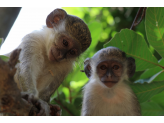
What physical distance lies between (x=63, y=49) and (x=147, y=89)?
5.01 ft

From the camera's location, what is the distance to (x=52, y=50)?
3.58 meters

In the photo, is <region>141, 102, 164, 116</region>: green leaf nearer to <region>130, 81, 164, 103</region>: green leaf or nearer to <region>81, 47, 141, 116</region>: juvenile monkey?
<region>81, 47, 141, 116</region>: juvenile monkey

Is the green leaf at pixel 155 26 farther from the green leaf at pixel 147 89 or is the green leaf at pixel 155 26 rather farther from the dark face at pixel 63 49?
the dark face at pixel 63 49

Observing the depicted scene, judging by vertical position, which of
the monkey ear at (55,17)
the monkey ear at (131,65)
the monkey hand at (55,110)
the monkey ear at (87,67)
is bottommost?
the monkey hand at (55,110)

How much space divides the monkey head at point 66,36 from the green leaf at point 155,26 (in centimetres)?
126

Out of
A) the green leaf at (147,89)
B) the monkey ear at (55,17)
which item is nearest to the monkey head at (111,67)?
the green leaf at (147,89)

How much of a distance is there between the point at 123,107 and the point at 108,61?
0.84 metres

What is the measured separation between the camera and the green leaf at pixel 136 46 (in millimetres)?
Answer: 3168

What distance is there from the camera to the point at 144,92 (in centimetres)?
321

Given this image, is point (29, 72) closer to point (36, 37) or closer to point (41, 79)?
point (41, 79)

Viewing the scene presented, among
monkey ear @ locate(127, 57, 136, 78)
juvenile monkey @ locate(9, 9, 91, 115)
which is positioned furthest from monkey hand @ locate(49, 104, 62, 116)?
monkey ear @ locate(127, 57, 136, 78)

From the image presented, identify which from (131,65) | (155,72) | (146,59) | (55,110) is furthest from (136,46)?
(55,110)

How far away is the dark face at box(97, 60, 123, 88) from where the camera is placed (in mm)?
3449

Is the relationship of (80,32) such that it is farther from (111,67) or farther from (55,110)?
(55,110)
